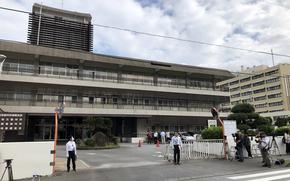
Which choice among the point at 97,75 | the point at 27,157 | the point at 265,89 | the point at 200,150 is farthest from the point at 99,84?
the point at 265,89

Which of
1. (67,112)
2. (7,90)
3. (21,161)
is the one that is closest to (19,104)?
(7,90)

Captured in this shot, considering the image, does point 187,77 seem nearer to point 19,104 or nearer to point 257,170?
point 19,104

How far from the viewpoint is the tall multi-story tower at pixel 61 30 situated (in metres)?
46.1

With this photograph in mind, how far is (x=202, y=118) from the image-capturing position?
4341 centimetres

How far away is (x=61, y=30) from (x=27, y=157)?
135ft

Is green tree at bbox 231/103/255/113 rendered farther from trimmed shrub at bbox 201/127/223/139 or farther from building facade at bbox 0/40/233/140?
building facade at bbox 0/40/233/140

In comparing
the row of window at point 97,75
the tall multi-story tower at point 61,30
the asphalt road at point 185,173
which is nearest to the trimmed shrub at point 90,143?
the asphalt road at point 185,173

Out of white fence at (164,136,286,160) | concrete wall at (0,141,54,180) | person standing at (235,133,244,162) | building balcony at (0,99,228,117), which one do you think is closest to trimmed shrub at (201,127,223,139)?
white fence at (164,136,286,160)

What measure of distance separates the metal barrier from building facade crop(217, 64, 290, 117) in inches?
2280

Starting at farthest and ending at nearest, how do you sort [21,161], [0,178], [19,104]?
[19,104], [21,161], [0,178]

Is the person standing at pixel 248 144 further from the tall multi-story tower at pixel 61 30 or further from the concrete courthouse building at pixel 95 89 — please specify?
the tall multi-story tower at pixel 61 30

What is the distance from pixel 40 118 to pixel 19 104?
148 inches

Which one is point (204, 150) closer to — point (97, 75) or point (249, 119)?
point (249, 119)

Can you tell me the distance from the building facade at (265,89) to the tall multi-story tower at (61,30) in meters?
39.7
